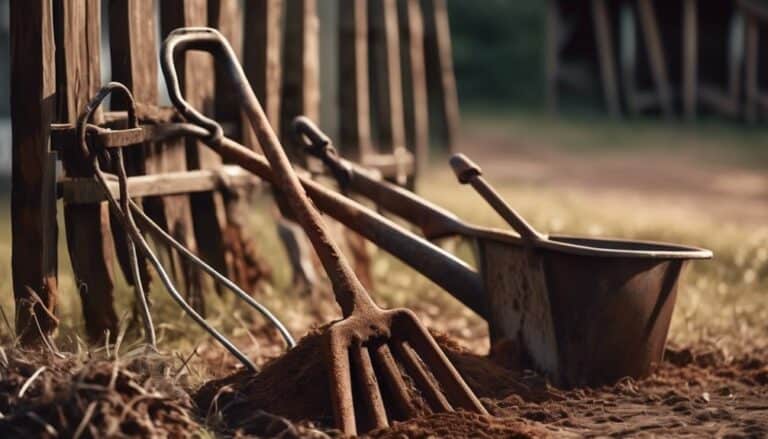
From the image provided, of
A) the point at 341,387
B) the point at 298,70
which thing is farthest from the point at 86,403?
the point at 298,70

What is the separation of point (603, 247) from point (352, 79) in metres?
2.70

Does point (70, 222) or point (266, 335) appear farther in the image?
point (266, 335)

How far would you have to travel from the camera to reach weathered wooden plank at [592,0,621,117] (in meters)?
16.6

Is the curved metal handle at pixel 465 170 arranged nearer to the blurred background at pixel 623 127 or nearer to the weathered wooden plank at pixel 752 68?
the blurred background at pixel 623 127

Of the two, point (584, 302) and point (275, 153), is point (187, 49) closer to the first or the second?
point (275, 153)

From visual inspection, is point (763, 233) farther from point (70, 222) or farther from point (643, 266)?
point (70, 222)

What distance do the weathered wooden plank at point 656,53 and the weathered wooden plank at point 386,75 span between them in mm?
9171

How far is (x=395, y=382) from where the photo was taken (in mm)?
3250

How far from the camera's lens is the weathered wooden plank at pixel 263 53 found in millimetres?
5324

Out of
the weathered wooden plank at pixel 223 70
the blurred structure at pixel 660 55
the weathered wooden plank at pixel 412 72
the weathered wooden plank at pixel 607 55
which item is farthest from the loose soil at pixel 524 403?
the weathered wooden plank at pixel 607 55

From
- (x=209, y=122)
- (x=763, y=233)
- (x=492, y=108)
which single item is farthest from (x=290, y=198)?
(x=492, y=108)

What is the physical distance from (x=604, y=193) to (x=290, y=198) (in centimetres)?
656

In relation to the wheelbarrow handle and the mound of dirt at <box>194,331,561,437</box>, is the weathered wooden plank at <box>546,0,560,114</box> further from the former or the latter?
the mound of dirt at <box>194,331,561,437</box>

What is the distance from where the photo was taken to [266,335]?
4824 millimetres
